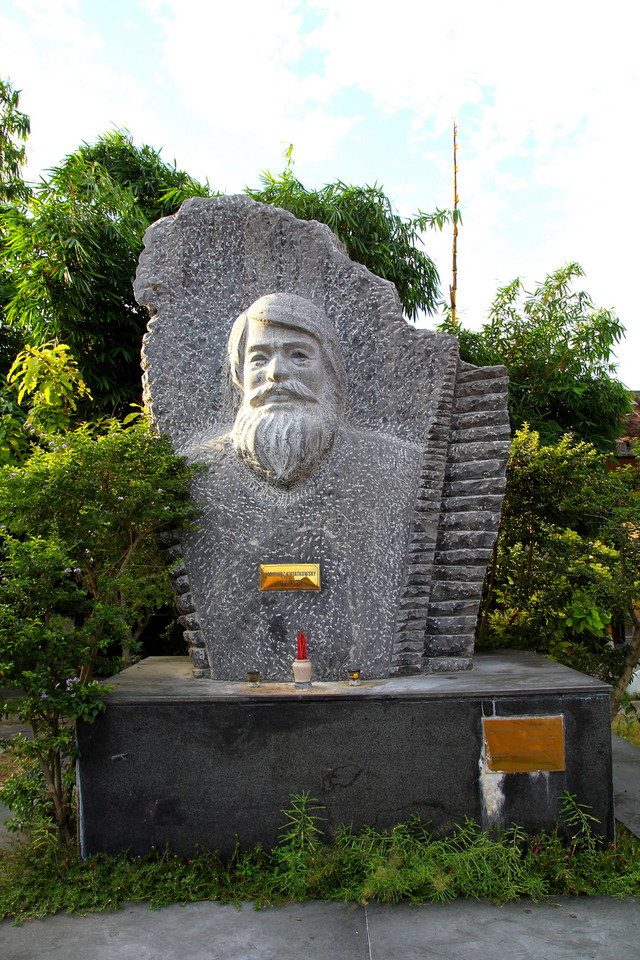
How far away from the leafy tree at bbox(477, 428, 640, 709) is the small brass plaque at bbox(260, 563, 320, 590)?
1.84 metres

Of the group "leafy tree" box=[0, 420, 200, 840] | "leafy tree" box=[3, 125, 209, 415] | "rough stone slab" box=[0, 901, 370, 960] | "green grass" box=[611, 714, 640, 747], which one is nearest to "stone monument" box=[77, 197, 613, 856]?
"leafy tree" box=[0, 420, 200, 840]

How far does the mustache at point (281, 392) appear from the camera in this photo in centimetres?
370

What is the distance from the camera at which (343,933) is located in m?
2.55

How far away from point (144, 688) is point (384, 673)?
1179 mm

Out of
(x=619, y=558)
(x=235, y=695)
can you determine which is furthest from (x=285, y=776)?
(x=619, y=558)

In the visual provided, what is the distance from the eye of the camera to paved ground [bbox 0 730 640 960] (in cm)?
243

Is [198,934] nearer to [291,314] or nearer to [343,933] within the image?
[343,933]

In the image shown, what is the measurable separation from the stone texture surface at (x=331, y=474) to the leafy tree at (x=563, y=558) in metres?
1.12

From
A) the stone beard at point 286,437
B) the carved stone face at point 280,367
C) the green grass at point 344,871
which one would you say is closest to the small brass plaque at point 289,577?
the stone beard at point 286,437

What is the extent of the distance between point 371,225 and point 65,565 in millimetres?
5521

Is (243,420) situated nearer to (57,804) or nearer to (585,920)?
(57,804)

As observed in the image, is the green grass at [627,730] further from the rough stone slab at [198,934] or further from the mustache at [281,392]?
the mustache at [281,392]

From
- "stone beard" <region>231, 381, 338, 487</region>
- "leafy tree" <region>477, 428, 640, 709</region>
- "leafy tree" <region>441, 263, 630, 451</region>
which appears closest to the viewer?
"stone beard" <region>231, 381, 338, 487</region>

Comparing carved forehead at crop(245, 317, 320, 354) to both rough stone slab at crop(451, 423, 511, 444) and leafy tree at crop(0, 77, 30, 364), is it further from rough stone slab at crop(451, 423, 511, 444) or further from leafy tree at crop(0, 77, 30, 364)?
leafy tree at crop(0, 77, 30, 364)
